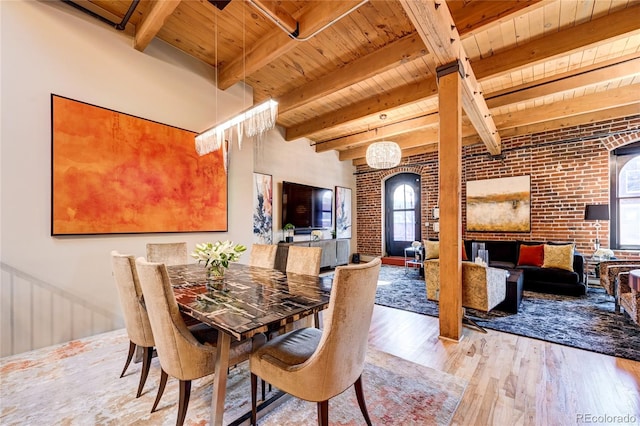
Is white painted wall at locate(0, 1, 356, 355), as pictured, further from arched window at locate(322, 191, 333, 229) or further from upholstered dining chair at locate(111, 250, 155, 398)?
arched window at locate(322, 191, 333, 229)

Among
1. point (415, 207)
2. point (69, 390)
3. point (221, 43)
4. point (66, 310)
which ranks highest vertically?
point (221, 43)

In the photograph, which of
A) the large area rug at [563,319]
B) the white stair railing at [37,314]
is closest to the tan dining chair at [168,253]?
the white stair railing at [37,314]

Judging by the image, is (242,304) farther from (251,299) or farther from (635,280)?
(635,280)

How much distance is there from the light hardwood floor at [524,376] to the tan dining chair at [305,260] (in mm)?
952

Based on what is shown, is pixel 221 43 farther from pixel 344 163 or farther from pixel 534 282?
pixel 534 282

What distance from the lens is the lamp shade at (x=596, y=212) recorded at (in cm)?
433

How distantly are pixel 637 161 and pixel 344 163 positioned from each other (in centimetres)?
556

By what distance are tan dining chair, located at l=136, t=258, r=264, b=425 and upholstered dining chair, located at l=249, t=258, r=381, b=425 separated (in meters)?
0.31

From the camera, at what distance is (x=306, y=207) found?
6.15 metres

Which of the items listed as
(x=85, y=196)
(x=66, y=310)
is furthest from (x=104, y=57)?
(x=66, y=310)

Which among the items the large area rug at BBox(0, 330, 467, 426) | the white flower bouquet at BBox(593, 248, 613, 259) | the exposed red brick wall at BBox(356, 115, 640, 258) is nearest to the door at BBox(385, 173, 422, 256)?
the exposed red brick wall at BBox(356, 115, 640, 258)

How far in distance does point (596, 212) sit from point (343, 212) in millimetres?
4899

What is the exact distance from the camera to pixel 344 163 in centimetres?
751
